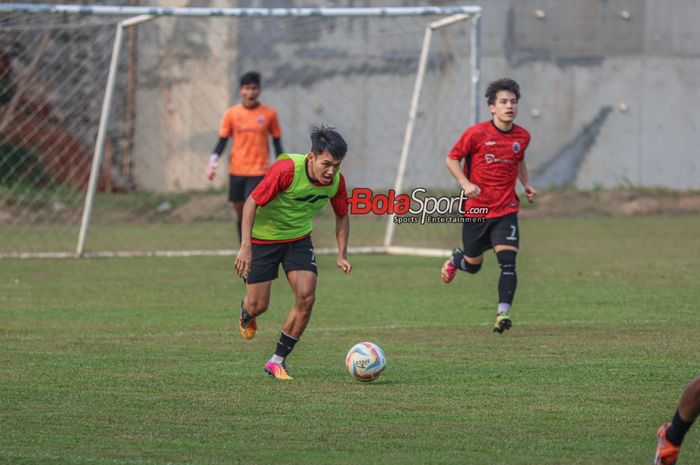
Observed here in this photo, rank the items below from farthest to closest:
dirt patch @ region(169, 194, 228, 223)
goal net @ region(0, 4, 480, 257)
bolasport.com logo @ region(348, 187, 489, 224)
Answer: dirt patch @ region(169, 194, 228, 223), goal net @ region(0, 4, 480, 257), bolasport.com logo @ region(348, 187, 489, 224)

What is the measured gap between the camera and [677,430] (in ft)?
18.7

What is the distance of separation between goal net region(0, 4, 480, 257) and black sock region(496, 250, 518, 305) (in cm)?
918

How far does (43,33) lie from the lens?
22078 millimetres

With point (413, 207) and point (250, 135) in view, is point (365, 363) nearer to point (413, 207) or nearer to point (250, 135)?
point (250, 135)

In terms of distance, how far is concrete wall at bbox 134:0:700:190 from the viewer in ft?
73.6

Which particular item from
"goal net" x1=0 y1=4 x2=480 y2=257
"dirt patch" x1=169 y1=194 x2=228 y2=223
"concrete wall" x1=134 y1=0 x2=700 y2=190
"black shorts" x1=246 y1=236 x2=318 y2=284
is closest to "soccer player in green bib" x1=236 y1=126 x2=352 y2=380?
"black shorts" x1=246 y1=236 x2=318 y2=284

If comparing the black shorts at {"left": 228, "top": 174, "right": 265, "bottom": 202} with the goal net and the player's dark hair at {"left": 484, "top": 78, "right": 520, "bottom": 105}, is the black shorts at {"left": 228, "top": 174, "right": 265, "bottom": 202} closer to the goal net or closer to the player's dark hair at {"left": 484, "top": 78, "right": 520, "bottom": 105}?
the goal net

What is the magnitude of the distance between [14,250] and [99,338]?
9.05m

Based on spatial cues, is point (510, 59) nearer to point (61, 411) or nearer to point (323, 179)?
point (323, 179)

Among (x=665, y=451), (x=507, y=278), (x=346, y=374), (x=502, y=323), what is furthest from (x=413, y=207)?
(x=665, y=451)

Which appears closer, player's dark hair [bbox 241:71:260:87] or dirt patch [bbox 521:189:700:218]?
player's dark hair [bbox 241:71:260:87]

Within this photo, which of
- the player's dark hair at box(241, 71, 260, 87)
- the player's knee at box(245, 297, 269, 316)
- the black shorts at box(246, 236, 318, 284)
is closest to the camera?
the black shorts at box(246, 236, 318, 284)

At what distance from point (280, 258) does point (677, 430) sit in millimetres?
3807

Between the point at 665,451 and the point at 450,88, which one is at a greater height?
the point at 450,88
